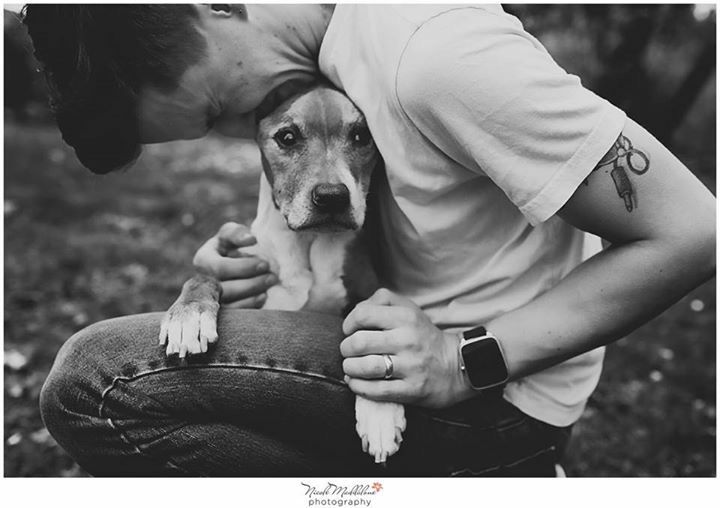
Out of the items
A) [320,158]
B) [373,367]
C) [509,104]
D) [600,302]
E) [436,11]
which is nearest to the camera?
[509,104]

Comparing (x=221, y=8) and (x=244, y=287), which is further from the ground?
(x=221, y=8)

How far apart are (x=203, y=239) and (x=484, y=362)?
4679mm

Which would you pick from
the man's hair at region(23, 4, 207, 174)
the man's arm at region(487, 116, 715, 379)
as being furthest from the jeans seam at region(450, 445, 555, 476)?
the man's hair at region(23, 4, 207, 174)

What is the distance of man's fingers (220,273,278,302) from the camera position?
239 centimetres

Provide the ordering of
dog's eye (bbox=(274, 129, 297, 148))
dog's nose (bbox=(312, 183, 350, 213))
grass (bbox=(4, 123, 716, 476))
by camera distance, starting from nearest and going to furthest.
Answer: dog's nose (bbox=(312, 183, 350, 213)) → dog's eye (bbox=(274, 129, 297, 148)) → grass (bbox=(4, 123, 716, 476))

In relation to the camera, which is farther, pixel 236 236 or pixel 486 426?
pixel 236 236

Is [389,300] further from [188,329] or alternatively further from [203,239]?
[203,239]

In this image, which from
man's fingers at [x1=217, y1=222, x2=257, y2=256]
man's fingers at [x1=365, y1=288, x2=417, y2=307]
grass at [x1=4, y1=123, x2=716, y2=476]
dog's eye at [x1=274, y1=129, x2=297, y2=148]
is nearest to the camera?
man's fingers at [x1=365, y1=288, x2=417, y2=307]

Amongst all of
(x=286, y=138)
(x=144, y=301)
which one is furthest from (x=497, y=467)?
(x=144, y=301)

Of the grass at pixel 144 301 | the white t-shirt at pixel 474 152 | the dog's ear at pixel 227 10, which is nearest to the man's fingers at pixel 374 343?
the white t-shirt at pixel 474 152

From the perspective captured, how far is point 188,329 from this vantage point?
77.5 inches
